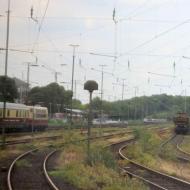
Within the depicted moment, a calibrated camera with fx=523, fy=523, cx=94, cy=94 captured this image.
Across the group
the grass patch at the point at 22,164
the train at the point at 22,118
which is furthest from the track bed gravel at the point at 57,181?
the train at the point at 22,118

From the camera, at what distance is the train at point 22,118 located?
5470 centimetres

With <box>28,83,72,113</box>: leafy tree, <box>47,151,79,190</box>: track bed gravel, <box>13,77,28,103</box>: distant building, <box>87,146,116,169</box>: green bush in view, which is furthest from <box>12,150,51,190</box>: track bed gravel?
<box>28,83,72,113</box>: leafy tree

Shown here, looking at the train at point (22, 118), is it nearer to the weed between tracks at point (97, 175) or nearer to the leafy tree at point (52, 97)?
the weed between tracks at point (97, 175)

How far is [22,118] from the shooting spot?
5966 centimetres

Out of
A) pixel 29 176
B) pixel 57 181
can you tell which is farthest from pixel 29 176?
pixel 57 181

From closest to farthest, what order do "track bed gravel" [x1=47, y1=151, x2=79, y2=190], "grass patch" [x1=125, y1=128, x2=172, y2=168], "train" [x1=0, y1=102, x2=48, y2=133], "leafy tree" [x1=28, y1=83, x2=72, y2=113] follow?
1. "track bed gravel" [x1=47, y1=151, x2=79, y2=190]
2. "grass patch" [x1=125, y1=128, x2=172, y2=168]
3. "train" [x1=0, y1=102, x2=48, y2=133]
4. "leafy tree" [x1=28, y1=83, x2=72, y2=113]

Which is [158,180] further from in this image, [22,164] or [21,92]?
[21,92]

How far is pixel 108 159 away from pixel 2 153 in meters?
10.3

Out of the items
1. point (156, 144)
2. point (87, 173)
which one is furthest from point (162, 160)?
point (87, 173)

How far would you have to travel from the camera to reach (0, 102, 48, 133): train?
54.7m

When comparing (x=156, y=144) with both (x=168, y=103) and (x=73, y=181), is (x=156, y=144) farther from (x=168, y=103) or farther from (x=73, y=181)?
(x=168, y=103)

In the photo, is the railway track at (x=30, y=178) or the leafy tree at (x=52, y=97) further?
the leafy tree at (x=52, y=97)

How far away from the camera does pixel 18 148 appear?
3509 centimetres

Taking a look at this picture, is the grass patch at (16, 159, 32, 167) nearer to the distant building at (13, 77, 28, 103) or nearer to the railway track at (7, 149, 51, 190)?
the railway track at (7, 149, 51, 190)
